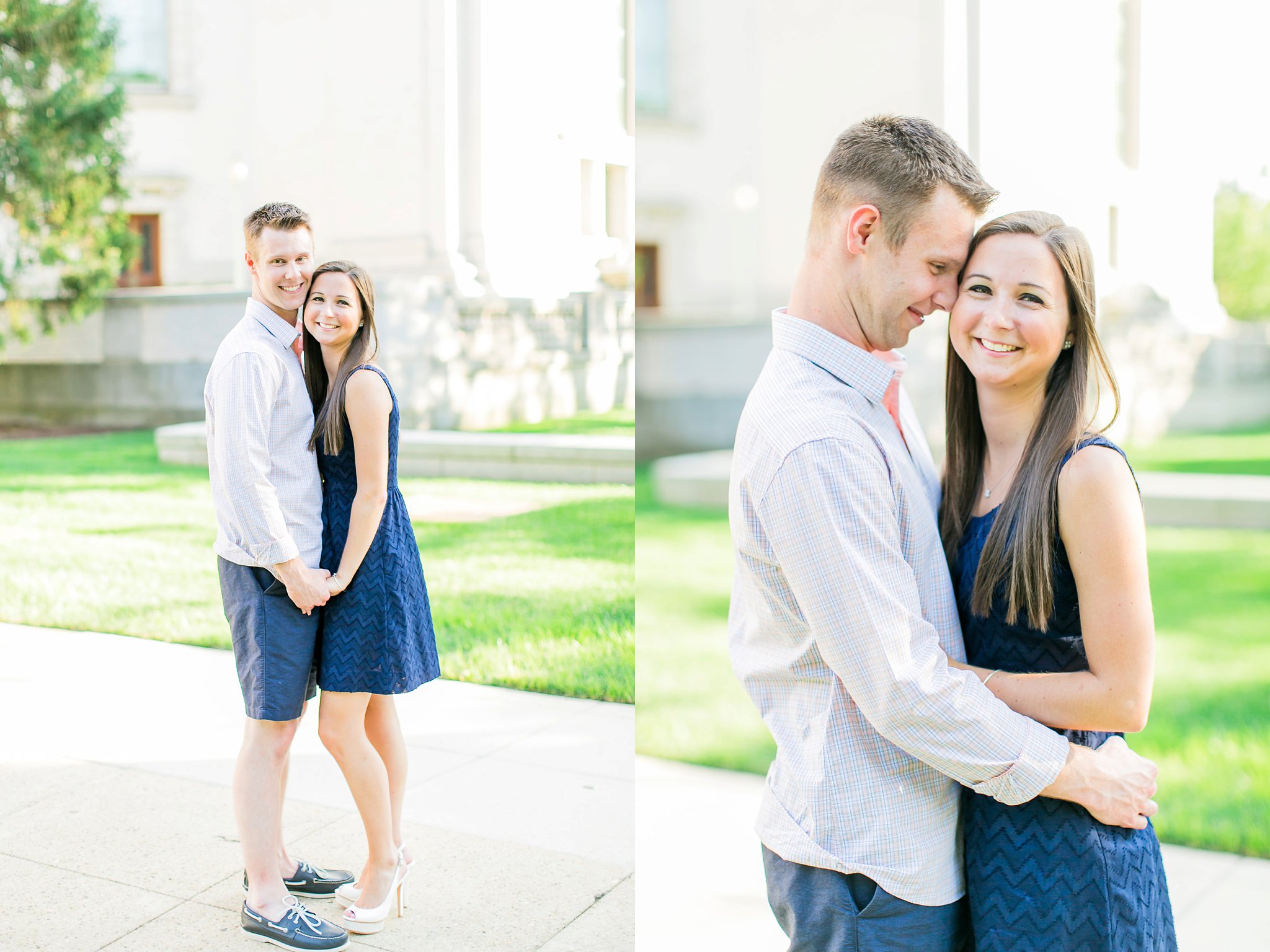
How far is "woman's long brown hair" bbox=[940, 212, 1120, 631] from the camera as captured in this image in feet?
5.65

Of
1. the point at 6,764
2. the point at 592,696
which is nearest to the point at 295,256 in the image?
the point at 6,764

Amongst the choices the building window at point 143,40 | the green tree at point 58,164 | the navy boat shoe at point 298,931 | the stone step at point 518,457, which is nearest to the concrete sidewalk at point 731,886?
the navy boat shoe at point 298,931

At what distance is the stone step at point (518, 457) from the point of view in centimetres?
1197

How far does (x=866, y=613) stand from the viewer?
162 centimetres

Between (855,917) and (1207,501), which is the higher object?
(855,917)

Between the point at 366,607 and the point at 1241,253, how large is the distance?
2758 centimetres

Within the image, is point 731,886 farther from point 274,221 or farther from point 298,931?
point 274,221

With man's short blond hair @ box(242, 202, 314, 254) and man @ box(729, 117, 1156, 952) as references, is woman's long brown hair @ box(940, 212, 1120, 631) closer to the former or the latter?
man @ box(729, 117, 1156, 952)

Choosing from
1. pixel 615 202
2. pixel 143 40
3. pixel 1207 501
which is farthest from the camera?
pixel 143 40

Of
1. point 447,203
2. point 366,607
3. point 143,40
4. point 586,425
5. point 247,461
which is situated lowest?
point 586,425

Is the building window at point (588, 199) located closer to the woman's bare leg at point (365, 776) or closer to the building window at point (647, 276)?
the building window at point (647, 276)

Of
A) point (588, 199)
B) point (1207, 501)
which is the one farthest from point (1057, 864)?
point (588, 199)

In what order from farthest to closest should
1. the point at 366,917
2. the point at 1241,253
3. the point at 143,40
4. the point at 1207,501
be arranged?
the point at 1241,253 → the point at 143,40 → the point at 1207,501 → the point at 366,917

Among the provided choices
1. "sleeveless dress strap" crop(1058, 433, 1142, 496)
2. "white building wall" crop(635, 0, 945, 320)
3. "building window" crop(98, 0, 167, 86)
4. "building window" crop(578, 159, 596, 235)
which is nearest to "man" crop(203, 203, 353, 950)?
"sleeveless dress strap" crop(1058, 433, 1142, 496)
